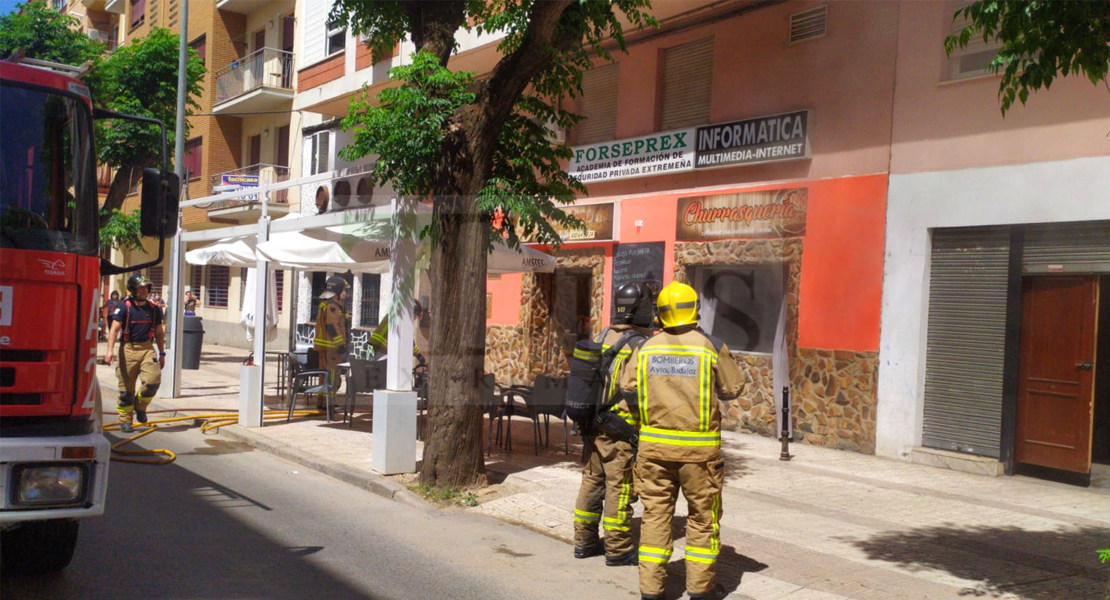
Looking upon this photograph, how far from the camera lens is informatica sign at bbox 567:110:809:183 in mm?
12055

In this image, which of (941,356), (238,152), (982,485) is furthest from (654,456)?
(238,152)

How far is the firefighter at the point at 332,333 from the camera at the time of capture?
13164mm

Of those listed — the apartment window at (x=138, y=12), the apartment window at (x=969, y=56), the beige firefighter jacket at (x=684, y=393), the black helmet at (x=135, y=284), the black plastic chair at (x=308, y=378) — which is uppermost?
the apartment window at (x=138, y=12)

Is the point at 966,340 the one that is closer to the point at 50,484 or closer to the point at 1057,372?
the point at 1057,372

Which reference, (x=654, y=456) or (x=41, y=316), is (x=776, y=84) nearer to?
(x=654, y=456)

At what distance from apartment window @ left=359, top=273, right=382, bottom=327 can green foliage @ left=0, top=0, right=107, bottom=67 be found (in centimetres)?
805

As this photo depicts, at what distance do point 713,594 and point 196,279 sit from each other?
28.8m

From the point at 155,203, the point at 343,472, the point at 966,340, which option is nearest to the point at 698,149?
the point at 966,340

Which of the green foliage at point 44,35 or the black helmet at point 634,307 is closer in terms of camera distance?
the black helmet at point 634,307

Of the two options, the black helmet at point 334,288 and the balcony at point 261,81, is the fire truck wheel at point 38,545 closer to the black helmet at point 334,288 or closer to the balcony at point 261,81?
the black helmet at point 334,288

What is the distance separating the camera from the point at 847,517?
764 centimetres

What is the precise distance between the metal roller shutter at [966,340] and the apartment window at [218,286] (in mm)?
23343

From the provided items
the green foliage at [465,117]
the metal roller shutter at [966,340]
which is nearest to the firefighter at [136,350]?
the green foliage at [465,117]

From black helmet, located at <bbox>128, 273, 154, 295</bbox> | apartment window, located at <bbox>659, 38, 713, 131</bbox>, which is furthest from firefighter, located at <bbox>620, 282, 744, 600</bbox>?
apartment window, located at <bbox>659, 38, 713, 131</bbox>
